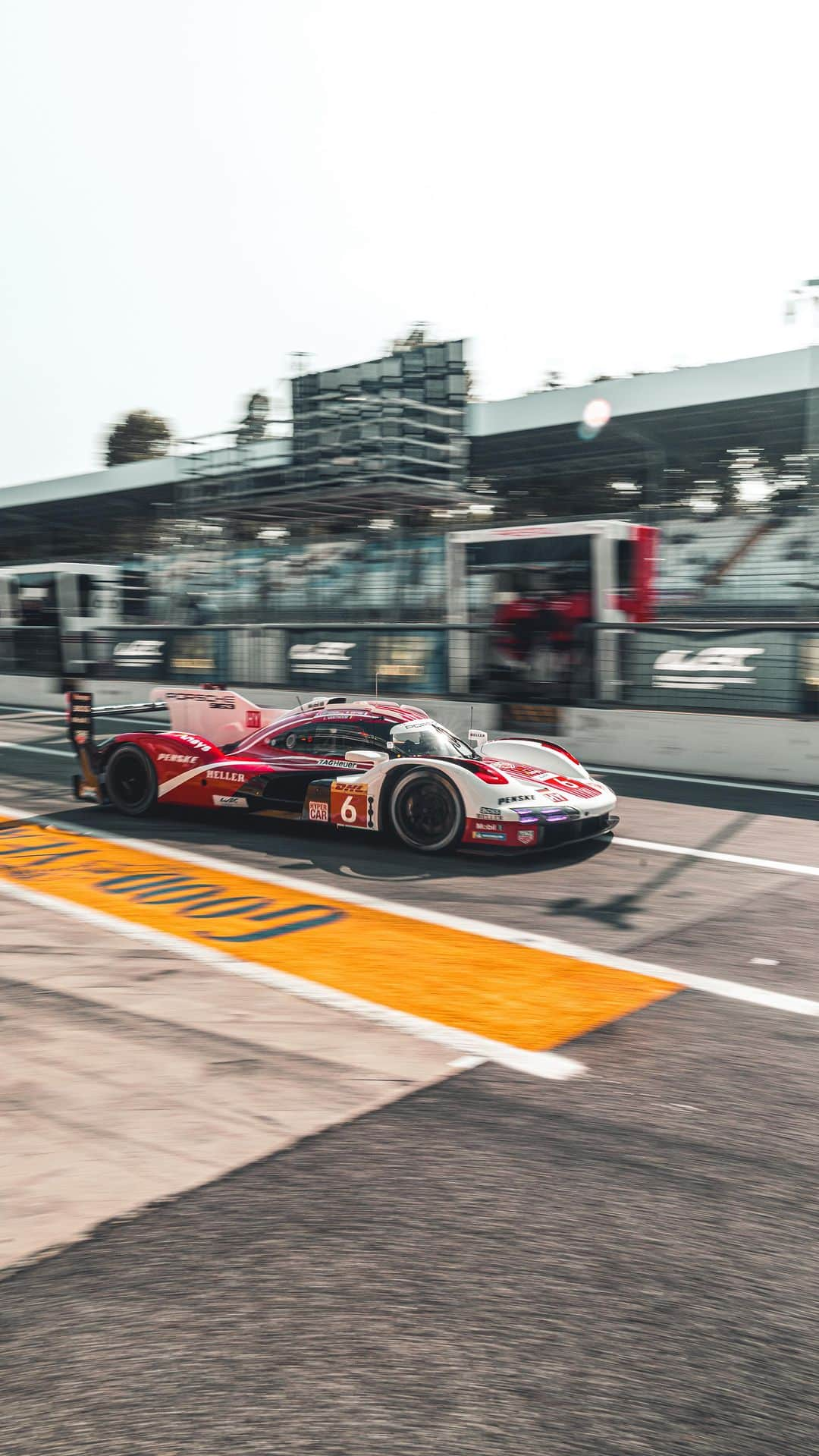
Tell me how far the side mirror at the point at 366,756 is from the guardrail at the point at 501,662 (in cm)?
489

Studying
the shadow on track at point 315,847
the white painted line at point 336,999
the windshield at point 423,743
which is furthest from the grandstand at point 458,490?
the white painted line at point 336,999

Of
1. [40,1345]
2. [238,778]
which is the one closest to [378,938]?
[238,778]

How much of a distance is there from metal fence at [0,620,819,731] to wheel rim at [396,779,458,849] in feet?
16.1

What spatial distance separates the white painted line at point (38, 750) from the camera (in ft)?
40.9

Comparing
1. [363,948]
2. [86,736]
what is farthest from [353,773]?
[86,736]

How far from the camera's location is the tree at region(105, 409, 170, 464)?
58.4 meters

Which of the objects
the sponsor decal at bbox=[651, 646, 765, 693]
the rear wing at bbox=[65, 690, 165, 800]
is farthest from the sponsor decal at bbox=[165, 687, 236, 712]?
the sponsor decal at bbox=[651, 646, 765, 693]

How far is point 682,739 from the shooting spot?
440 inches

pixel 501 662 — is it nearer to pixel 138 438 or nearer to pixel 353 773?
pixel 353 773

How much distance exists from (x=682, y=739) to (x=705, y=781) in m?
0.71

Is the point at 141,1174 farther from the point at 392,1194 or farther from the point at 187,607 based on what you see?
the point at 187,607

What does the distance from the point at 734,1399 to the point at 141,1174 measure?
5.48 feet

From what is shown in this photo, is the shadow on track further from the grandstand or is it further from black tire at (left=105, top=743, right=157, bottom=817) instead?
the grandstand

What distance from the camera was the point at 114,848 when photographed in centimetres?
761
